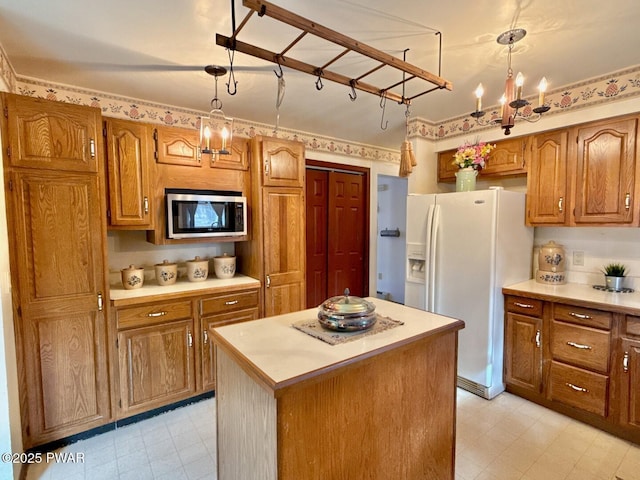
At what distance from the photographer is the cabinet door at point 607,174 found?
2.23 meters

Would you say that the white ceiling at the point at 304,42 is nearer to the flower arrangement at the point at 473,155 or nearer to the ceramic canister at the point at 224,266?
the flower arrangement at the point at 473,155

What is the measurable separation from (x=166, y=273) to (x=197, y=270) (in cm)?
24

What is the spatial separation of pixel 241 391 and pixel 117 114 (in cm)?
250

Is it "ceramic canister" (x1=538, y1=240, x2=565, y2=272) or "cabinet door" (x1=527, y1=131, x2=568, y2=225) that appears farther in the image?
"ceramic canister" (x1=538, y1=240, x2=565, y2=272)

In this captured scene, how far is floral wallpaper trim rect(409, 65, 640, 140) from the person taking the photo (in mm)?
2221

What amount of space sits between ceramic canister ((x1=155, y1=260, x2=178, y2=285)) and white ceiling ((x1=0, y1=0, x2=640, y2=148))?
1.39 meters

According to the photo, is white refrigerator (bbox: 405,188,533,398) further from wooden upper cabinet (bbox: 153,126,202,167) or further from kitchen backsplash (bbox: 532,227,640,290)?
wooden upper cabinet (bbox: 153,126,202,167)

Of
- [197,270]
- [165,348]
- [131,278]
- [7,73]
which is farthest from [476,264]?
[7,73]

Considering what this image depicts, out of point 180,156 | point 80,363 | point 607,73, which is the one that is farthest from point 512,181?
point 80,363

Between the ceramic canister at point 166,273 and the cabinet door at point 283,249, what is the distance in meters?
0.75

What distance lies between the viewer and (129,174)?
7.61ft

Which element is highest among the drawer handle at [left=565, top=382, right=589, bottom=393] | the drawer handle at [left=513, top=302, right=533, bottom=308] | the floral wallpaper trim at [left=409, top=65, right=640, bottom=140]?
the floral wallpaper trim at [left=409, top=65, right=640, bottom=140]

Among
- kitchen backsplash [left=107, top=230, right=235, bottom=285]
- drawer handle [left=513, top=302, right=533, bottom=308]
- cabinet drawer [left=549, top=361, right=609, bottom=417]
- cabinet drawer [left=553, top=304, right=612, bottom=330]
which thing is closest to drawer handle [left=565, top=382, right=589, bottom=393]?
cabinet drawer [left=549, top=361, right=609, bottom=417]

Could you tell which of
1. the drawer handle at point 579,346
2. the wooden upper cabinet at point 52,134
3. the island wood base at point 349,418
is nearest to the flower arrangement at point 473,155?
the drawer handle at point 579,346
